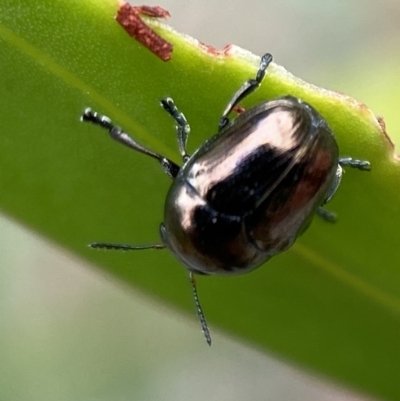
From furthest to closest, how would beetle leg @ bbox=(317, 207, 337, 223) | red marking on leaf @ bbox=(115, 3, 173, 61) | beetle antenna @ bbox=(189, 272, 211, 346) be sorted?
beetle antenna @ bbox=(189, 272, 211, 346)
beetle leg @ bbox=(317, 207, 337, 223)
red marking on leaf @ bbox=(115, 3, 173, 61)

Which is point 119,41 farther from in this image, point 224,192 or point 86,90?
point 224,192

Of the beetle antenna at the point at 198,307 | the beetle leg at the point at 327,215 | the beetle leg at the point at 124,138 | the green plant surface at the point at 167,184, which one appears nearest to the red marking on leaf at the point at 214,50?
the green plant surface at the point at 167,184

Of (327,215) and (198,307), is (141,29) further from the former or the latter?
(198,307)

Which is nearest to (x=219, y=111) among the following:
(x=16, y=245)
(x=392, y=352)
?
(x=392, y=352)

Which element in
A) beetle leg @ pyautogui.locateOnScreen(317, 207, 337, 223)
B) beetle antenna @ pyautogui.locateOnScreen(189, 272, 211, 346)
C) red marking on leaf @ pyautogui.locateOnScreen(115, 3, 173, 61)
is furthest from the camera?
beetle antenna @ pyautogui.locateOnScreen(189, 272, 211, 346)

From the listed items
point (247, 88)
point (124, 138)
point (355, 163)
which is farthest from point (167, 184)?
point (355, 163)

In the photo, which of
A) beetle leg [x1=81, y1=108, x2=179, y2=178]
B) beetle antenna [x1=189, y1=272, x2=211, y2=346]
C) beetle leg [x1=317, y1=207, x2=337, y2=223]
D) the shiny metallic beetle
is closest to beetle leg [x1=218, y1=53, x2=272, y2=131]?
the shiny metallic beetle

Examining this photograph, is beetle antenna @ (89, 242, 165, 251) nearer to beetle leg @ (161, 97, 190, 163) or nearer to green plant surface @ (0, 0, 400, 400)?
green plant surface @ (0, 0, 400, 400)
